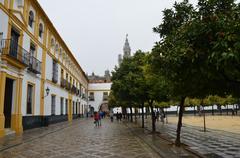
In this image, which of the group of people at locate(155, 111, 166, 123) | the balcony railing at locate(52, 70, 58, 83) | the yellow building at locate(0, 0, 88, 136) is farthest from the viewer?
the group of people at locate(155, 111, 166, 123)

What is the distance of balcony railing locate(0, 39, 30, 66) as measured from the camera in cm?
1453

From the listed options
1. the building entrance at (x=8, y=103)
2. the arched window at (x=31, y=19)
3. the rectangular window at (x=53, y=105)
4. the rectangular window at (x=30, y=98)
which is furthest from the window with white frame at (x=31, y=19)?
the rectangular window at (x=53, y=105)

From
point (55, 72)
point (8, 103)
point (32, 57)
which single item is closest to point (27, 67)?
point (32, 57)

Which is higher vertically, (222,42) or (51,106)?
(222,42)

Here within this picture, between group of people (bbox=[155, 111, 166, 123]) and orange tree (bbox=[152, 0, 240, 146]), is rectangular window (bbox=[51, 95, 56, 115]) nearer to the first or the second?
group of people (bbox=[155, 111, 166, 123])

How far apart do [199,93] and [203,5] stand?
3.13m

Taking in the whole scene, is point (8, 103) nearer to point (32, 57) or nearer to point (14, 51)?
point (14, 51)

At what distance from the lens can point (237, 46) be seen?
454 centimetres

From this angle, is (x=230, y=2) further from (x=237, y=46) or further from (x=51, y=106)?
(x=51, y=106)

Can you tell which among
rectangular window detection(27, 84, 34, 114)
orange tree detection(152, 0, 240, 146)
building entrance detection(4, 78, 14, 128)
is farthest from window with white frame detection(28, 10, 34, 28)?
orange tree detection(152, 0, 240, 146)

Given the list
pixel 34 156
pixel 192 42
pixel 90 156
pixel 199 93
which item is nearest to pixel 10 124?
pixel 34 156

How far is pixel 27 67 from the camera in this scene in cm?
1841

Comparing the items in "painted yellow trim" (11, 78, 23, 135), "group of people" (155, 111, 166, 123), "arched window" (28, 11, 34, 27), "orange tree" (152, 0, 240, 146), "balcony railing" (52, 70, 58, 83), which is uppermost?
"arched window" (28, 11, 34, 27)

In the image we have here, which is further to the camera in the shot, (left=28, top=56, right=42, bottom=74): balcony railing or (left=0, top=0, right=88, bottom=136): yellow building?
(left=28, top=56, right=42, bottom=74): balcony railing
